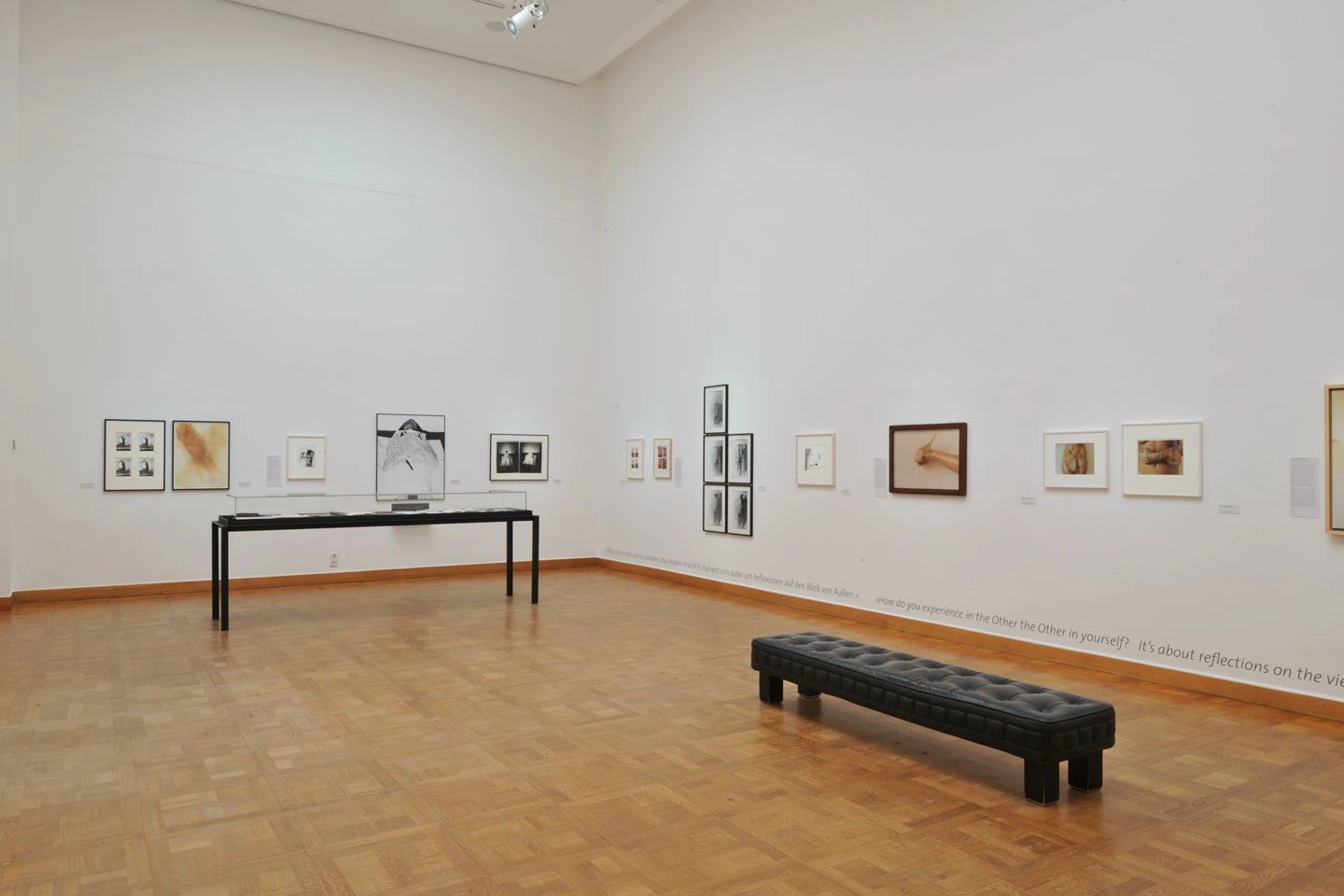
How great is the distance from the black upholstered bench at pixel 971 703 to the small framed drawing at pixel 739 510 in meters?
6.19

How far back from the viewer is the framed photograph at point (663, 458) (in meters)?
15.4

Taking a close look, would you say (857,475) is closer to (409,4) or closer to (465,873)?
(465,873)

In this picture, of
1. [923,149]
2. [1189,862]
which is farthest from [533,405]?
[1189,862]

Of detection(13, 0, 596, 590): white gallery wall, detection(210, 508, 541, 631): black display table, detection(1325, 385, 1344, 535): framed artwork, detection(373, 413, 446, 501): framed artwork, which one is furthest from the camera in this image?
Answer: detection(373, 413, 446, 501): framed artwork

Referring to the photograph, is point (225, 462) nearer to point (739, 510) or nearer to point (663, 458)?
point (663, 458)

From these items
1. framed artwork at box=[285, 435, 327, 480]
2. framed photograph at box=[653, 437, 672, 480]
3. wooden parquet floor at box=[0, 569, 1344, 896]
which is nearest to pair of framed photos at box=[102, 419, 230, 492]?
framed artwork at box=[285, 435, 327, 480]

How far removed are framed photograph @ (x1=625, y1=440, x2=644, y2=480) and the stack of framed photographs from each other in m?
1.98

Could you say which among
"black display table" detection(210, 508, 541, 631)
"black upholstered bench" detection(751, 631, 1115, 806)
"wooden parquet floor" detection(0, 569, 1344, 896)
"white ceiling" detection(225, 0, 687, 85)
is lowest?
"wooden parquet floor" detection(0, 569, 1344, 896)

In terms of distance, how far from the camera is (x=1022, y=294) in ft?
31.9

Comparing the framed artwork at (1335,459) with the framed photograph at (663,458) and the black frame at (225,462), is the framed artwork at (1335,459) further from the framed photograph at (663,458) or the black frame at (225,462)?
the black frame at (225,462)

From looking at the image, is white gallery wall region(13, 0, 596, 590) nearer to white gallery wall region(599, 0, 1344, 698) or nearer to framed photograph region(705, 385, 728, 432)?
white gallery wall region(599, 0, 1344, 698)

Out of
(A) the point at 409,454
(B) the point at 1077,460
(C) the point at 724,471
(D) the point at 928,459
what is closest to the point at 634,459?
(C) the point at 724,471

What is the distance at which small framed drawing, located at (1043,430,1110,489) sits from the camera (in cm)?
888

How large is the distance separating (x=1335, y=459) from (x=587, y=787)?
6169 mm
